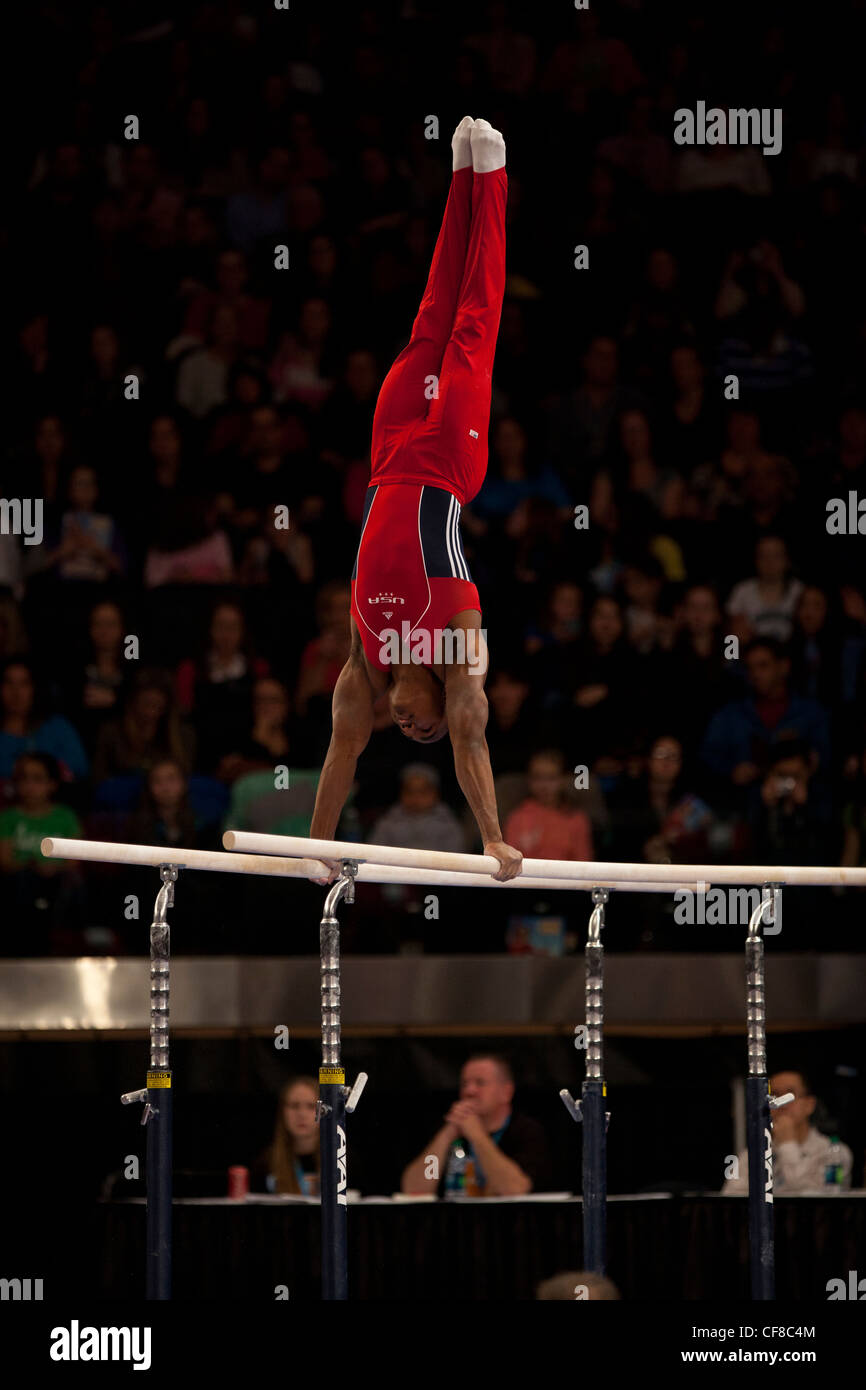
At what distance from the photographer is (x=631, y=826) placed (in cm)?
787

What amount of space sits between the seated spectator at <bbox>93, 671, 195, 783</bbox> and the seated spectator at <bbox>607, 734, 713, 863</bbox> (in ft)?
6.40

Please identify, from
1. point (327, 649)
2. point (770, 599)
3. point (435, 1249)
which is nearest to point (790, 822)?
point (770, 599)

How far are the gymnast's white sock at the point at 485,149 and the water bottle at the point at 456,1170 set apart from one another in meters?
3.58

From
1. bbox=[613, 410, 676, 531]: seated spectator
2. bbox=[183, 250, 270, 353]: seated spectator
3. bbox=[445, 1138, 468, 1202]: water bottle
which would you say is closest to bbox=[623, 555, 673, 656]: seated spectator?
bbox=[613, 410, 676, 531]: seated spectator

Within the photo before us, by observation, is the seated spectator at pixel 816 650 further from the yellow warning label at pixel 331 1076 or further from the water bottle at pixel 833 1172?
the yellow warning label at pixel 331 1076

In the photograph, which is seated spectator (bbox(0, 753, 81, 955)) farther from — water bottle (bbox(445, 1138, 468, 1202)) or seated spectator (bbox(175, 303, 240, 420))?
seated spectator (bbox(175, 303, 240, 420))

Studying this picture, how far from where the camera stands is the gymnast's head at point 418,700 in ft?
17.3

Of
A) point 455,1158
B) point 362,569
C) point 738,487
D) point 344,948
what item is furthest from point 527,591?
point 362,569

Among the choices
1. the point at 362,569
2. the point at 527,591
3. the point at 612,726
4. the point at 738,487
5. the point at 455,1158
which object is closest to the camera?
the point at 362,569

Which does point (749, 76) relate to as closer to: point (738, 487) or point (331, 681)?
point (738, 487)

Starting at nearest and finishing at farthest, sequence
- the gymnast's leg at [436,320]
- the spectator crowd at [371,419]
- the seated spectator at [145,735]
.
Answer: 1. the gymnast's leg at [436,320]
2. the spectator crowd at [371,419]
3. the seated spectator at [145,735]

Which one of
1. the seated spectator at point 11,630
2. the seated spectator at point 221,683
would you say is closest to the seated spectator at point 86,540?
the seated spectator at point 11,630
